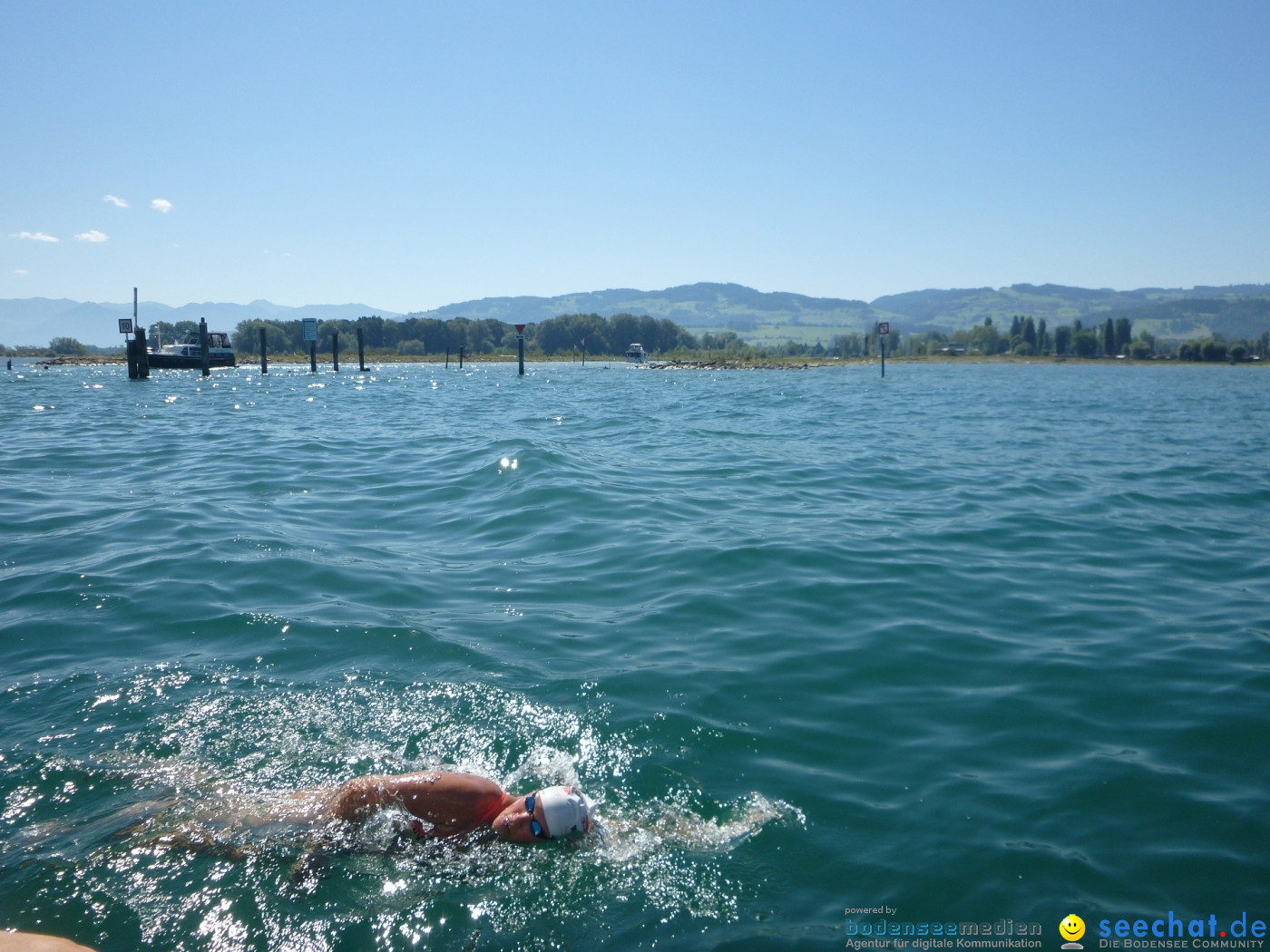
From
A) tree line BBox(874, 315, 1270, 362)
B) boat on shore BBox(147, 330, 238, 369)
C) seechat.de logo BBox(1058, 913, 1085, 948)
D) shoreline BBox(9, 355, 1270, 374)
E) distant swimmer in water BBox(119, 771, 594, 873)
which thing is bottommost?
seechat.de logo BBox(1058, 913, 1085, 948)

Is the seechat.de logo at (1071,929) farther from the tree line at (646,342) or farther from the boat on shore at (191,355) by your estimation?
the tree line at (646,342)

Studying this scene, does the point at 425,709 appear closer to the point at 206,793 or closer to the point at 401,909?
the point at 206,793

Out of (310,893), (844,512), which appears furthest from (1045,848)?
(844,512)

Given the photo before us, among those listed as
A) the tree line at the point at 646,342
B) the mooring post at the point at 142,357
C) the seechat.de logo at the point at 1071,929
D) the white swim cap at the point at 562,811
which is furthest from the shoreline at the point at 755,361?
the seechat.de logo at the point at 1071,929

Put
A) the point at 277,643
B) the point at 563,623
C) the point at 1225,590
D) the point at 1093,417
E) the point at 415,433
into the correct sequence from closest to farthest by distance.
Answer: the point at 277,643
the point at 563,623
the point at 1225,590
the point at 415,433
the point at 1093,417

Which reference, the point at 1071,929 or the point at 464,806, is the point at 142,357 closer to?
the point at 464,806

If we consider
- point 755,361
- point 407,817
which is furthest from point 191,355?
point 755,361

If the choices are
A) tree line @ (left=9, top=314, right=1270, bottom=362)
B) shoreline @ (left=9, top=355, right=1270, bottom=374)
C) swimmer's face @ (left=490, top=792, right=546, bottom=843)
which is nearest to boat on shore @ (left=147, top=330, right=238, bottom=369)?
shoreline @ (left=9, top=355, right=1270, bottom=374)

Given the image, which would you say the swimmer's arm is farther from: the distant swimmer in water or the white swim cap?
the white swim cap

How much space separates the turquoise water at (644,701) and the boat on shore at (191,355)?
1909 inches

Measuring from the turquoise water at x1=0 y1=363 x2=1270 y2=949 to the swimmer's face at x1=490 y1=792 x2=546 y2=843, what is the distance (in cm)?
10

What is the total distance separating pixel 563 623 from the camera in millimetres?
6262

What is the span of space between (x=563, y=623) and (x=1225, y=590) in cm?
629

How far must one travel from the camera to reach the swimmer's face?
12.0 feet
